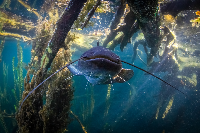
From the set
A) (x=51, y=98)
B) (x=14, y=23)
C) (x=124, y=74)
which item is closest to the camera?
(x=124, y=74)

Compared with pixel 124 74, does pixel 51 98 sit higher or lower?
lower

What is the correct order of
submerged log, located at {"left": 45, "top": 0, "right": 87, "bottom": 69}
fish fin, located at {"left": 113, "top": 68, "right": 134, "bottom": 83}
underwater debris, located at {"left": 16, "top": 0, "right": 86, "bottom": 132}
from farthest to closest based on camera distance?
1. fish fin, located at {"left": 113, "top": 68, "right": 134, "bottom": 83}
2. underwater debris, located at {"left": 16, "top": 0, "right": 86, "bottom": 132}
3. submerged log, located at {"left": 45, "top": 0, "right": 87, "bottom": 69}

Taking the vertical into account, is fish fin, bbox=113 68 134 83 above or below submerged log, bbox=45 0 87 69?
below

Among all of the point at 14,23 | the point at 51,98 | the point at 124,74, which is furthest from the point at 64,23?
the point at 14,23

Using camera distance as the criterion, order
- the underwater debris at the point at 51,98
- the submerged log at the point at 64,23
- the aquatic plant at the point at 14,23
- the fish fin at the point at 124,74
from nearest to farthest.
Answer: the submerged log at the point at 64,23, the underwater debris at the point at 51,98, the fish fin at the point at 124,74, the aquatic plant at the point at 14,23

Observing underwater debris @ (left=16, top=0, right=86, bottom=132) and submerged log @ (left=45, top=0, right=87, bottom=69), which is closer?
submerged log @ (left=45, top=0, right=87, bottom=69)

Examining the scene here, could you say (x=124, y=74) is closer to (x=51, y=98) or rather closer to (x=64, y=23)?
(x=64, y=23)

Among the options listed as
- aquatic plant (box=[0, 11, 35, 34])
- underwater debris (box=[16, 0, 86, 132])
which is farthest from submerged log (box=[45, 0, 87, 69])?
aquatic plant (box=[0, 11, 35, 34])

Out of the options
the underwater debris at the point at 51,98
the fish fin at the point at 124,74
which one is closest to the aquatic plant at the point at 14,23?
the underwater debris at the point at 51,98

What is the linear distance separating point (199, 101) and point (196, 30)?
10.3m

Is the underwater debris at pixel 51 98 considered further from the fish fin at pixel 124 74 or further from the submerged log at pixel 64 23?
the fish fin at pixel 124 74

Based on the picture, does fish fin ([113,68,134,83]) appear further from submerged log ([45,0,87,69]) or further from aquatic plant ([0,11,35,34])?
aquatic plant ([0,11,35,34])

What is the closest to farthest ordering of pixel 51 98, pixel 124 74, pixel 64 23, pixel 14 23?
1. pixel 64 23
2. pixel 124 74
3. pixel 51 98
4. pixel 14 23

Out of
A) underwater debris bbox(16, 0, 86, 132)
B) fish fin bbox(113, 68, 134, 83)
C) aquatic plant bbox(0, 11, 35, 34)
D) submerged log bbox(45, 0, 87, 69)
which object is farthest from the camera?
aquatic plant bbox(0, 11, 35, 34)
